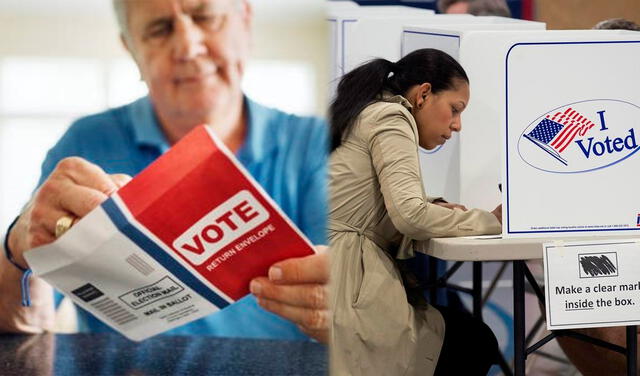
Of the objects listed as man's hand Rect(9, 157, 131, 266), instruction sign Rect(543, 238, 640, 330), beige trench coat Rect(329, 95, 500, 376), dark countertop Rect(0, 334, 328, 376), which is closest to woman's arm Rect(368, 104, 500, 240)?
beige trench coat Rect(329, 95, 500, 376)

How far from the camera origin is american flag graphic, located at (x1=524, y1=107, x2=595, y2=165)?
2.05 meters

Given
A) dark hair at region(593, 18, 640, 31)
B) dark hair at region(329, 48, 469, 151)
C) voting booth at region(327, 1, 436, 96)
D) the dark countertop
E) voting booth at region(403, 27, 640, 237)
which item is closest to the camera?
the dark countertop

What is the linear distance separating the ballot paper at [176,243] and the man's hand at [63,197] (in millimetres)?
26

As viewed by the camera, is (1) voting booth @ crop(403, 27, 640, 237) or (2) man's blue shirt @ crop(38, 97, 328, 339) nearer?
(2) man's blue shirt @ crop(38, 97, 328, 339)

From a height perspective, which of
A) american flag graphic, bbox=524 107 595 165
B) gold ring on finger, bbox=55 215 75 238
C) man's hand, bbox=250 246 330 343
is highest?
american flag graphic, bbox=524 107 595 165

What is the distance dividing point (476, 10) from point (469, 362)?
106 centimetres

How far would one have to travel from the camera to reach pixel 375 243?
221cm

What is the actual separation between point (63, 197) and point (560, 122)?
1.12 meters

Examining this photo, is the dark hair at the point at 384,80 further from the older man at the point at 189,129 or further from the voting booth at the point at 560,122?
the older man at the point at 189,129

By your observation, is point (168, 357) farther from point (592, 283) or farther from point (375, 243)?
point (592, 283)

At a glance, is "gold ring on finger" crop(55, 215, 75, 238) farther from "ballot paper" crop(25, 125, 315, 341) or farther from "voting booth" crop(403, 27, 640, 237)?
"voting booth" crop(403, 27, 640, 237)

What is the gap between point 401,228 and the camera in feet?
6.89

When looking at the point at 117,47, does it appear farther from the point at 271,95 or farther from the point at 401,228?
the point at 401,228

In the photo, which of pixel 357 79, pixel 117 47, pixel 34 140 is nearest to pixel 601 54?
pixel 357 79
